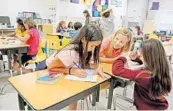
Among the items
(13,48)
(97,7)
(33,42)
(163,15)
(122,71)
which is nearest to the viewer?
(122,71)

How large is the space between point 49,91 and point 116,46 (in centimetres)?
115

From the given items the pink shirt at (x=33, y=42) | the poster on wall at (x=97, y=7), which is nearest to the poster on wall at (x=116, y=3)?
the poster on wall at (x=97, y=7)

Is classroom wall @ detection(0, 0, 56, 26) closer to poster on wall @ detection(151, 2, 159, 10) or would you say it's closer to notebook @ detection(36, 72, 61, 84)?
poster on wall @ detection(151, 2, 159, 10)

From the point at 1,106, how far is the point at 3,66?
5.38 ft

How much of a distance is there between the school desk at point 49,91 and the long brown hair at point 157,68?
38cm

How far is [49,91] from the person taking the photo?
43.8 inches

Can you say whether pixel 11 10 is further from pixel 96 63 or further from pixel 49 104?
pixel 49 104

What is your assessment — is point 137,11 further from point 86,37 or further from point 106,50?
point 86,37

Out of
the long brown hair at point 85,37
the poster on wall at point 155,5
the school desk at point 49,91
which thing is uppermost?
the poster on wall at point 155,5

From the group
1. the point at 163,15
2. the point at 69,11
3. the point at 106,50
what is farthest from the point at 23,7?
the point at 163,15

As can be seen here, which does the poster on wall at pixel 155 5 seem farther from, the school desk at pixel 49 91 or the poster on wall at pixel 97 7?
the school desk at pixel 49 91

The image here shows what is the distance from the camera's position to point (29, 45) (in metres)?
2.86

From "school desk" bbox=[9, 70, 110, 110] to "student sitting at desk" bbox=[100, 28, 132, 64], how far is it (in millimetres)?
709

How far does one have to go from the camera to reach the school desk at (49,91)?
98 centimetres
